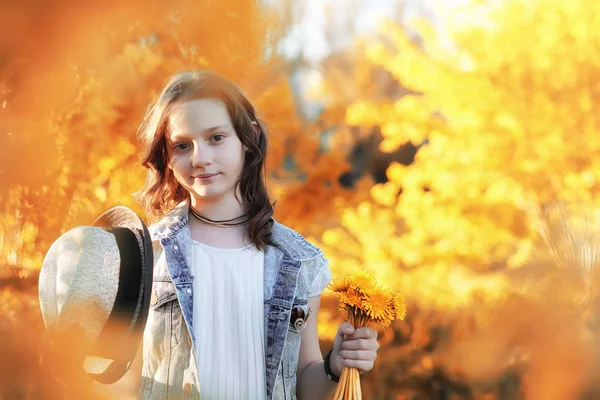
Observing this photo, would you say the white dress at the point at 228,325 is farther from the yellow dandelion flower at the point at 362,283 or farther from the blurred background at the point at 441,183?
the blurred background at the point at 441,183

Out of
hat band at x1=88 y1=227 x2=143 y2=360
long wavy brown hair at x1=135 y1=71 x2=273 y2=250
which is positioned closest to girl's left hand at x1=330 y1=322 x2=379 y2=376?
long wavy brown hair at x1=135 y1=71 x2=273 y2=250

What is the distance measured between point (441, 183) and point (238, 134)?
179 cm

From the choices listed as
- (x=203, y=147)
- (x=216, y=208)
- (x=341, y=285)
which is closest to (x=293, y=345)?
(x=341, y=285)

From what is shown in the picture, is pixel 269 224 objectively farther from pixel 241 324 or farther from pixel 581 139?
pixel 581 139

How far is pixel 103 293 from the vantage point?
133cm

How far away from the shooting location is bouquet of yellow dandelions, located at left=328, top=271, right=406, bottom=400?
4.34ft

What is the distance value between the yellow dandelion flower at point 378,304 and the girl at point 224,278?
0.18 ft

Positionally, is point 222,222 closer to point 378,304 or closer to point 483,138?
point 378,304

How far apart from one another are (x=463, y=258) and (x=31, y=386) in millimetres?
1767

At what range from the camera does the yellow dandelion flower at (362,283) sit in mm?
1328

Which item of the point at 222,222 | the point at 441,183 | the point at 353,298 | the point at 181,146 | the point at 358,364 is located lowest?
the point at 358,364

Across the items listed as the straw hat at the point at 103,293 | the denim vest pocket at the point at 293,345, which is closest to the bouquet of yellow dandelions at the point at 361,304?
the denim vest pocket at the point at 293,345

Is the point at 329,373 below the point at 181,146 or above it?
below

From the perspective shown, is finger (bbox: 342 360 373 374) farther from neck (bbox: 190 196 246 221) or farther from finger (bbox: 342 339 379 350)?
neck (bbox: 190 196 246 221)
